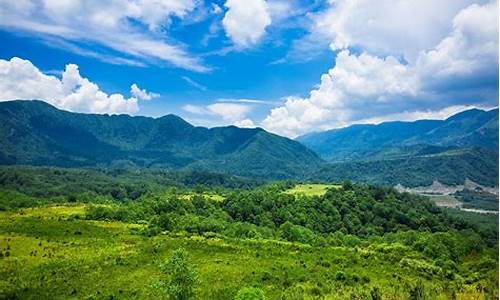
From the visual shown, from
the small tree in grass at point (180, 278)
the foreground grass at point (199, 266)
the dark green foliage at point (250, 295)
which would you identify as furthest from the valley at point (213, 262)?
the dark green foliage at point (250, 295)

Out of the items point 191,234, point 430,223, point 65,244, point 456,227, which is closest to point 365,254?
point 191,234

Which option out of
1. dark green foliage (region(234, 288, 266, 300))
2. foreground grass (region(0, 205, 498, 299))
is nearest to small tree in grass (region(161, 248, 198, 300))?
dark green foliage (region(234, 288, 266, 300))

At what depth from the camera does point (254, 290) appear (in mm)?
42188

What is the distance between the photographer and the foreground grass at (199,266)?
170ft

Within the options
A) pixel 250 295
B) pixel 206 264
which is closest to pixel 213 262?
pixel 206 264

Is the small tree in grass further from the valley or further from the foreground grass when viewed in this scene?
the foreground grass

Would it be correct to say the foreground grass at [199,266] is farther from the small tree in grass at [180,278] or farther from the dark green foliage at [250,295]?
the dark green foliage at [250,295]

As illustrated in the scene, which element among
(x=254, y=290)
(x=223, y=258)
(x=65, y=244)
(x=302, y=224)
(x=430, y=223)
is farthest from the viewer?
(x=430, y=223)

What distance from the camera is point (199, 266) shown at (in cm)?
6238

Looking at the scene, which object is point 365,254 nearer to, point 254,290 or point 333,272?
point 333,272

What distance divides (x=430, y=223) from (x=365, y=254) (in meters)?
99.9

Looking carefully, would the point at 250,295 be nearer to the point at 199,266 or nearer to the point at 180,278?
the point at 180,278

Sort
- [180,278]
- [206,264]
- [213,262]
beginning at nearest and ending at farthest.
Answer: [180,278] < [206,264] < [213,262]

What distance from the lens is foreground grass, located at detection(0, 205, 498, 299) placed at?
5169 centimetres
